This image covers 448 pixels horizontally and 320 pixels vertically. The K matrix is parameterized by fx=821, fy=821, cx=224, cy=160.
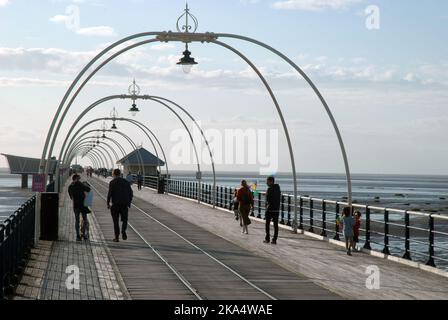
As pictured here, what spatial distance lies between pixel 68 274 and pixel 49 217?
682cm

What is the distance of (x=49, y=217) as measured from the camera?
826 inches

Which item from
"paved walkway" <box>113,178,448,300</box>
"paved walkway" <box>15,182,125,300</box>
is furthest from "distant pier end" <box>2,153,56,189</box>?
"paved walkway" <box>15,182,125,300</box>

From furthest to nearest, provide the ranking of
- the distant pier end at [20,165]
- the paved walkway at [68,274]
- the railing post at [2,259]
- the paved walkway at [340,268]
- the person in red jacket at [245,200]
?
the distant pier end at [20,165], the person in red jacket at [245,200], the paved walkway at [340,268], the paved walkway at [68,274], the railing post at [2,259]

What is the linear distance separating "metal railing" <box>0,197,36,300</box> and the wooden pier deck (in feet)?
1.59

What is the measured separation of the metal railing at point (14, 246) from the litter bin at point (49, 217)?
190 cm

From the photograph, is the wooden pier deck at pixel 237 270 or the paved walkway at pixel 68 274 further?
the wooden pier deck at pixel 237 270

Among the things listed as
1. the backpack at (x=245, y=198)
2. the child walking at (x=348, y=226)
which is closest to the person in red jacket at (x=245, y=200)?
the backpack at (x=245, y=198)

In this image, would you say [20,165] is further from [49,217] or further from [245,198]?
[49,217]

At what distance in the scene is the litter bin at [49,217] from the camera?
2080 cm

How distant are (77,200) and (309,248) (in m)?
5.72

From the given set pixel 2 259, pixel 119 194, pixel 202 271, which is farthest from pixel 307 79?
pixel 2 259

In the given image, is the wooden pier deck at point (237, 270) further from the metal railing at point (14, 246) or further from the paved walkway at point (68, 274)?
the metal railing at point (14, 246)

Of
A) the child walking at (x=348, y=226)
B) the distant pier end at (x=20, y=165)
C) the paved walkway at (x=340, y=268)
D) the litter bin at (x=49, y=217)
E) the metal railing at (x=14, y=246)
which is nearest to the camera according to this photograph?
the metal railing at (x=14, y=246)

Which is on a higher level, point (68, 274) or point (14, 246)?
point (14, 246)
